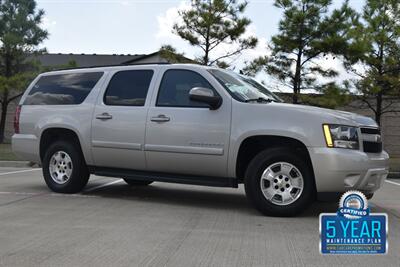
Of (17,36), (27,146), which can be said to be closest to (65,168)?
(27,146)

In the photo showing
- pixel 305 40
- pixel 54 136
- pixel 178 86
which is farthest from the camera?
pixel 305 40

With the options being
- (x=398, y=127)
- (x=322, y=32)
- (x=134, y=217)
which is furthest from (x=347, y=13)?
(x=134, y=217)

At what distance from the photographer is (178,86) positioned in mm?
7023

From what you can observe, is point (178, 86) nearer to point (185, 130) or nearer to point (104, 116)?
point (185, 130)

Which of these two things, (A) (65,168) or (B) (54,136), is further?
(B) (54,136)

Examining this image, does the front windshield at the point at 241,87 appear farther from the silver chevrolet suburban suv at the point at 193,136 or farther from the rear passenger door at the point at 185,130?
the rear passenger door at the point at 185,130

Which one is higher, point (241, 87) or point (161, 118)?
point (241, 87)

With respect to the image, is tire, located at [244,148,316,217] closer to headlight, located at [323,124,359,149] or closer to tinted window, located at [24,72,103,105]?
headlight, located at [323,124,359,149]

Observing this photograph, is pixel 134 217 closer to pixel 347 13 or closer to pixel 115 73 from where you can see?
pixel 115 73

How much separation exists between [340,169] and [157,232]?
2227mm

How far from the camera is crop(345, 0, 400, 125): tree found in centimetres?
2073

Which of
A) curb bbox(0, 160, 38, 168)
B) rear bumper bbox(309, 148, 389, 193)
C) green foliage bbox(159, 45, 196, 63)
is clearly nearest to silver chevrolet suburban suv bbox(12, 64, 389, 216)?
rear bumper bbox(309, 148, 389, 193)

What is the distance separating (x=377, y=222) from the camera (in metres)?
3.36

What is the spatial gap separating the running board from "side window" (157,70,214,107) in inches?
38.5
